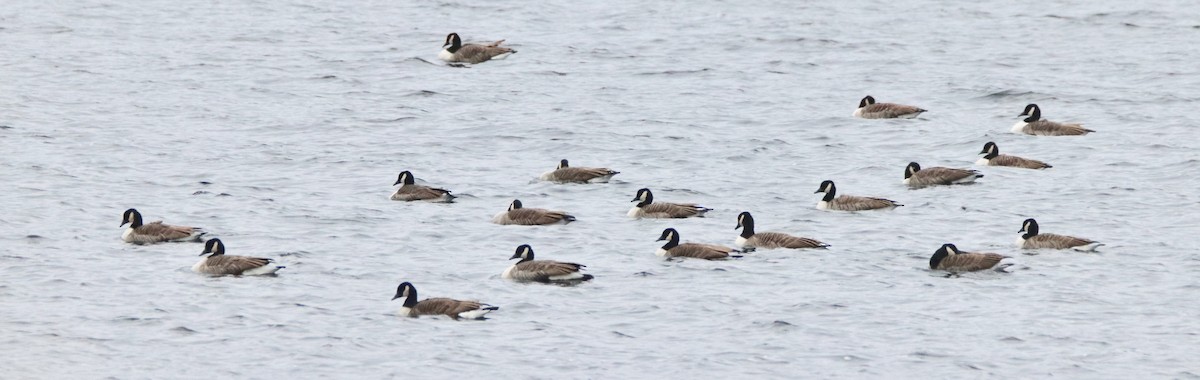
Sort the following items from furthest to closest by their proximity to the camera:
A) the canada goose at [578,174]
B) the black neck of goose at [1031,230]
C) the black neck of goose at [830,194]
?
the canada goose at [578,174] < the black neck of goose at [830,194] < the black neck of goose at [1031,230]

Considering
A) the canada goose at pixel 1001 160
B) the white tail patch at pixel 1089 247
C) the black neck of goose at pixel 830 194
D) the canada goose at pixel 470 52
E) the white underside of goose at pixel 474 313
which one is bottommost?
the white underside of goose at pixel 474 313

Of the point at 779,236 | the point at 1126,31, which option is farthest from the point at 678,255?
the point at 1126,31

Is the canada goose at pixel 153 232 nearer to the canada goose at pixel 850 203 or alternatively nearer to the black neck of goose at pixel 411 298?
the black neck of goose at pixel 411 298

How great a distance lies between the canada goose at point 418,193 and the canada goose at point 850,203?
607cm

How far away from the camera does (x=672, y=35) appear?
51.3 metres

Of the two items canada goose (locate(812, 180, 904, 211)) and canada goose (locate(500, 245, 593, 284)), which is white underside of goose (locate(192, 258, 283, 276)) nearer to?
canada goose (locate(500, 245, 593, 284))

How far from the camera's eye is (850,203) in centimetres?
2917

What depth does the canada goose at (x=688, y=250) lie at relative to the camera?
25.6 meters

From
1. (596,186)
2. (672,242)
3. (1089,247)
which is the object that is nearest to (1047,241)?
(1089,247)

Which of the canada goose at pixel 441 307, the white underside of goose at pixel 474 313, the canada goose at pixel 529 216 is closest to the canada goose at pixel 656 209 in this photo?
the canada goose at pixel 529 216

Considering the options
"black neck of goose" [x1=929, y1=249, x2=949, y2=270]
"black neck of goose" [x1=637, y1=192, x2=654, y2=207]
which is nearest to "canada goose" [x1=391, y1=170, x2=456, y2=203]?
"black neck of goose" [x1=637, y1=192, x2=654, y2=207]

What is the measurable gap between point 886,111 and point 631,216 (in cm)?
1059

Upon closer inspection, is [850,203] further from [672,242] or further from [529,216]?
[529,216]

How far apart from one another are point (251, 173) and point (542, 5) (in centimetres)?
2596
